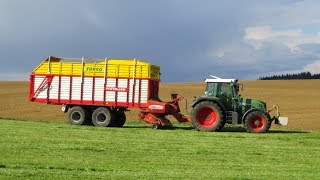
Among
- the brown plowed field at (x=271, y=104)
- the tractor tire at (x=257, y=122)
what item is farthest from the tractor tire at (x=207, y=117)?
the brown plowed field at (x=271, y=104)

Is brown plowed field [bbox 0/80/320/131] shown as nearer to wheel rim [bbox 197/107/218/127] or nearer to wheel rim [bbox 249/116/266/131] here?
wheel rim [bbox 249/116/266/131]

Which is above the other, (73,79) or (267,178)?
(73,79)

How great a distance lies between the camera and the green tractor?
21.7 m

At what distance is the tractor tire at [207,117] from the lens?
2175 cm

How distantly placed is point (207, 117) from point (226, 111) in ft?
2.46

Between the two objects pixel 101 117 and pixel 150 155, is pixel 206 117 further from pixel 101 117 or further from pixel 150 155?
pixel 150 155

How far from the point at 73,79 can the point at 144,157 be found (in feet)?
38.1

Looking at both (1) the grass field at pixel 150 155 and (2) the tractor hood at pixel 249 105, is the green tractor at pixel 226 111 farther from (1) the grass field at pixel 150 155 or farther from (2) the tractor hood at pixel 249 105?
(1) the grass field at pixel 150 155

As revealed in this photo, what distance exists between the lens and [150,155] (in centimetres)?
1357

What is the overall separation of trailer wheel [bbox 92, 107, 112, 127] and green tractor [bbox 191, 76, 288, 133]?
3.55 meters

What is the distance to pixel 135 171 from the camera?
431 inches

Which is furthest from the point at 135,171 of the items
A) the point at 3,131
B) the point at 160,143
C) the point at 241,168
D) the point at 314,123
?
the point at 314,123

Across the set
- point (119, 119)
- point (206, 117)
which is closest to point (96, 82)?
point (119, 119)

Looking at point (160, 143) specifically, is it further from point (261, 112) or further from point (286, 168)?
point (261, 112)
